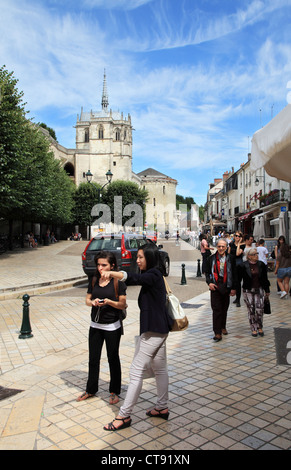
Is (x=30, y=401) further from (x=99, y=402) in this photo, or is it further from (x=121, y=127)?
(x=121, y=127)

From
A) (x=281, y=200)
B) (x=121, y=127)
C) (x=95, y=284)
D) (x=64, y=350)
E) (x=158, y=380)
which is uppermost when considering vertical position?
(x=121, y=127)

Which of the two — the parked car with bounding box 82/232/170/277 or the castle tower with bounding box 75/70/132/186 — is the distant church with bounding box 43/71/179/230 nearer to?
the castle tower with bounding box 75/70/132/186

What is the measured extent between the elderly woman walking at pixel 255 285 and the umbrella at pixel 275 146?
3277 millimetres

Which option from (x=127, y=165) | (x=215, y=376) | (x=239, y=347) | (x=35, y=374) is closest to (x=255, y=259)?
(x=239, y=347)

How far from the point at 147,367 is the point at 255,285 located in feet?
11.4

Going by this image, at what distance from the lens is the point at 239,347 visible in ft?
18.7

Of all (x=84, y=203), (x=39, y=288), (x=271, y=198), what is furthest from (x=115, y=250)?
(x=84, y=203)

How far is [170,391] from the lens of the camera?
4.11 metres

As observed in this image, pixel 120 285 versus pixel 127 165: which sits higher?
pixel 127 165

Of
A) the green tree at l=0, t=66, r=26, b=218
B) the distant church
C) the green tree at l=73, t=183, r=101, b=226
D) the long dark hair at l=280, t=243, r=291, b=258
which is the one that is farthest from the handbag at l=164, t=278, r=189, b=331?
the distant church

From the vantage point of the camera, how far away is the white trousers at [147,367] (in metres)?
→ 3.21

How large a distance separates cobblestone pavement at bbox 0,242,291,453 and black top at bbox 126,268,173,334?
0.94 metres
